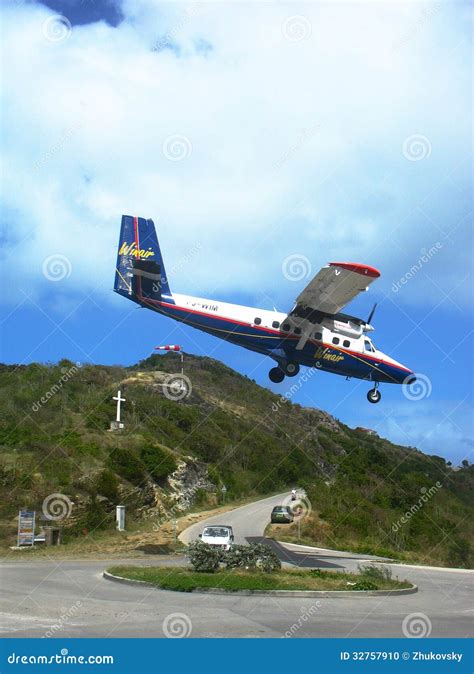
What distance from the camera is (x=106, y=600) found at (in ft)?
62.7

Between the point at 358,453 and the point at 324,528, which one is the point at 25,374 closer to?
the point at 324,528

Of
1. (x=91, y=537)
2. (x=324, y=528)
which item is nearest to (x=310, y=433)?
(x=324, y=528)

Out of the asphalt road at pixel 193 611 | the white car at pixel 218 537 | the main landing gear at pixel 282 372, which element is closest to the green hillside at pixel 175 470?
the white car at pixel 218 537

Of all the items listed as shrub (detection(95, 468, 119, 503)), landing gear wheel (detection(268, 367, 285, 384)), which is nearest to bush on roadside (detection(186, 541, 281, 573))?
landing gear wheel (detection(268, 367, 285, 384))

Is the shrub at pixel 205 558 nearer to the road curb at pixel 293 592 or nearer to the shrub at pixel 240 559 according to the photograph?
the shrub at pixel 240 559

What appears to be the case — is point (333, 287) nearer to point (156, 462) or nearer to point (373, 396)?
point (373, 396)

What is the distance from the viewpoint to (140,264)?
2967 cm

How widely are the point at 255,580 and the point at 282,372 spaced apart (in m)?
10.9

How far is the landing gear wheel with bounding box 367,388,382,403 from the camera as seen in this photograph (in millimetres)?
30922

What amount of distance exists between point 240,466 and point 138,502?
34.6 meters

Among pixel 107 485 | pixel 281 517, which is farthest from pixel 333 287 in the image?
pixel 281 517

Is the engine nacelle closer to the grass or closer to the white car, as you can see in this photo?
the grass

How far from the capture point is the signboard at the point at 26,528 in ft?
121

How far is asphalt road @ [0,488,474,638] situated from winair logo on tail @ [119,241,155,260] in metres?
12.8
